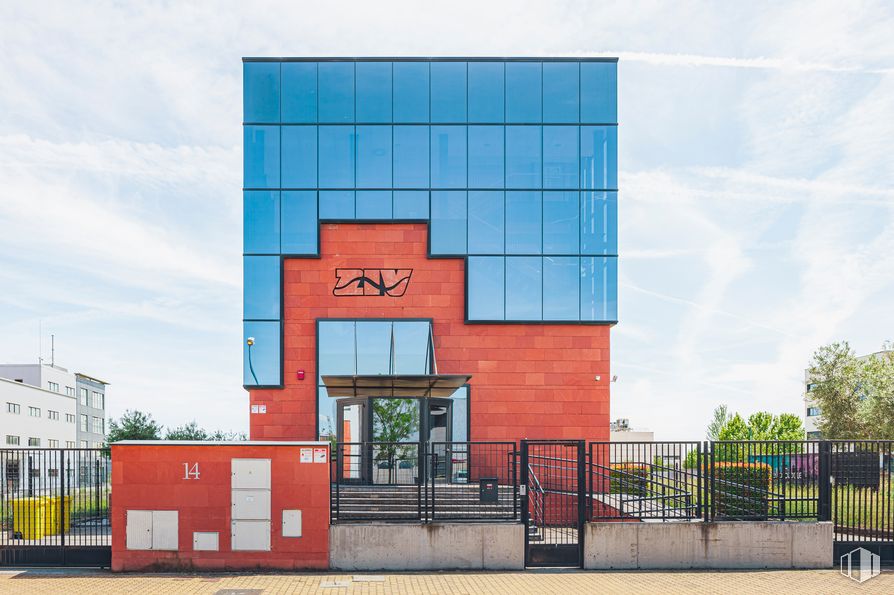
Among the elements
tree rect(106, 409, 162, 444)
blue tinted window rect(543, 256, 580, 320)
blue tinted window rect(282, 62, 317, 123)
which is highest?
blue tinted window rect(282, 62, 317, 123)

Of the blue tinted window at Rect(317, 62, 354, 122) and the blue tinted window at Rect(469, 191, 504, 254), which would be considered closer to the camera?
the blue tinted window at Rect(469, 191, 504, 254)

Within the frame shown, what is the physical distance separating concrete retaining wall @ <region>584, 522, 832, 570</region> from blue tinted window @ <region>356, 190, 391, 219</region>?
11.2 meters

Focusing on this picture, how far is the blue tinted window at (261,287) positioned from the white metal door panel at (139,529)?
8248 millimetres

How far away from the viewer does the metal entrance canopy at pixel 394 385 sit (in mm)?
18672

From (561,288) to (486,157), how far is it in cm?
448

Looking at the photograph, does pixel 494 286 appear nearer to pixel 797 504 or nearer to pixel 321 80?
pixel 321 80

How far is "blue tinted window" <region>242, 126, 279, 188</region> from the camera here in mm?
21859

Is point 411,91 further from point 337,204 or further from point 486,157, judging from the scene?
point 337,204

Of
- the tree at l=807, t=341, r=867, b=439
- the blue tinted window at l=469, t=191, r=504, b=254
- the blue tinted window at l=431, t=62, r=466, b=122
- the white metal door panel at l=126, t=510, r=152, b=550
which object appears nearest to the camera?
the white metal door panel at l=126, t=510, r=152, b=550

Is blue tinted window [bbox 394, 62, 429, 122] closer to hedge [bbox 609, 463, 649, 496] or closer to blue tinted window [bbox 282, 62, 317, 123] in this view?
blue tinted window [bbox 282, 62, 317, 123]

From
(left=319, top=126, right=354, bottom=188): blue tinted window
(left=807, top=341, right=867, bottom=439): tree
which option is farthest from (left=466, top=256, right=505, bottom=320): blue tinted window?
(left=807, top=341, right=867, bottom=439): tree

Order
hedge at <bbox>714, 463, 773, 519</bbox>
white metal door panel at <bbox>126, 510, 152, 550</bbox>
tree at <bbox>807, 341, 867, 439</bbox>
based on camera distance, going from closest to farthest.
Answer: white metal door panel at <bbox>126, 510, 152, 550</bbox> → hedge at <bbox>714, 463, 773, 519</bbox> → tree at <bbox>807, 341, 867, 439</bbox>

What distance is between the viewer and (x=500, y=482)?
17.4 m

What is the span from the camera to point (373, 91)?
872 inches
